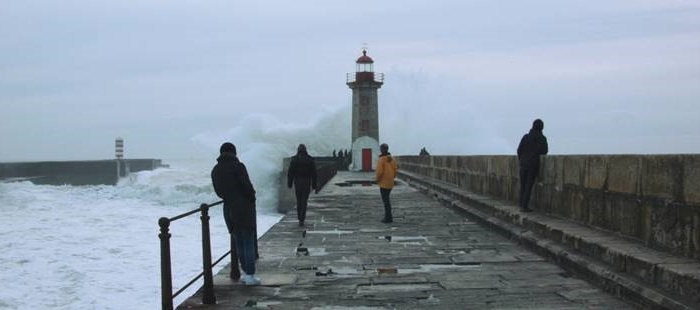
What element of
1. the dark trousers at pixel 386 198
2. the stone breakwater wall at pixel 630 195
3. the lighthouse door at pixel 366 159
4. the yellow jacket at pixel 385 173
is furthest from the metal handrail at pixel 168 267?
the lighthouse door at pixel 366 159

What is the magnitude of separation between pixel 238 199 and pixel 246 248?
461 millimetres

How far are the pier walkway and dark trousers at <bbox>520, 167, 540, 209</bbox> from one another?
0.61 meters

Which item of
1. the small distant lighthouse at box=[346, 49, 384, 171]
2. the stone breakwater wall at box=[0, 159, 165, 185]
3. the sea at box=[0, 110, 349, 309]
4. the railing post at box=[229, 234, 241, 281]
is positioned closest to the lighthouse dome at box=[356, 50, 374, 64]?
the small distant lighthouse at box=[346, 49, 384, 171]

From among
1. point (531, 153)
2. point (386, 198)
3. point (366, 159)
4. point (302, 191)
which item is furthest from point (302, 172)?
point (366, 159)

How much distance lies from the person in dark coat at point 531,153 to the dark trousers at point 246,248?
4612mm

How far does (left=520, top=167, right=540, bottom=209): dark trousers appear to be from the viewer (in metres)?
9.53

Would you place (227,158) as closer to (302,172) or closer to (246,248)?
(246,248)

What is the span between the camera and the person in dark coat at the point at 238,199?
6.09m

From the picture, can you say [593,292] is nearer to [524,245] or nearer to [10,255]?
[524,245]

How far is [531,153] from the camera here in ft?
30.9

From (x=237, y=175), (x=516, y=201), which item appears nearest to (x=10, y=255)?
(x=516, y=201)

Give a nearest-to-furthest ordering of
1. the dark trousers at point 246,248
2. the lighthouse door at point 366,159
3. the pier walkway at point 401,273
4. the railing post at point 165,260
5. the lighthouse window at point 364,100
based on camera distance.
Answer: the railing post at point 165,260
the pier walkway at point 401,273
the dark trousers at point 246,248
the lighthouse door at point 366,159
the lighthouse window at point 364,100

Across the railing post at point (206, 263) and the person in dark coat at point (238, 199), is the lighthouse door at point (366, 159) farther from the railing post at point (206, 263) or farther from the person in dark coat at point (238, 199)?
the railing post at point (206, 263)

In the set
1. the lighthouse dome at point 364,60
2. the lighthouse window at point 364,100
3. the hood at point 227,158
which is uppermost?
the lighthouse dome at point 364,60
